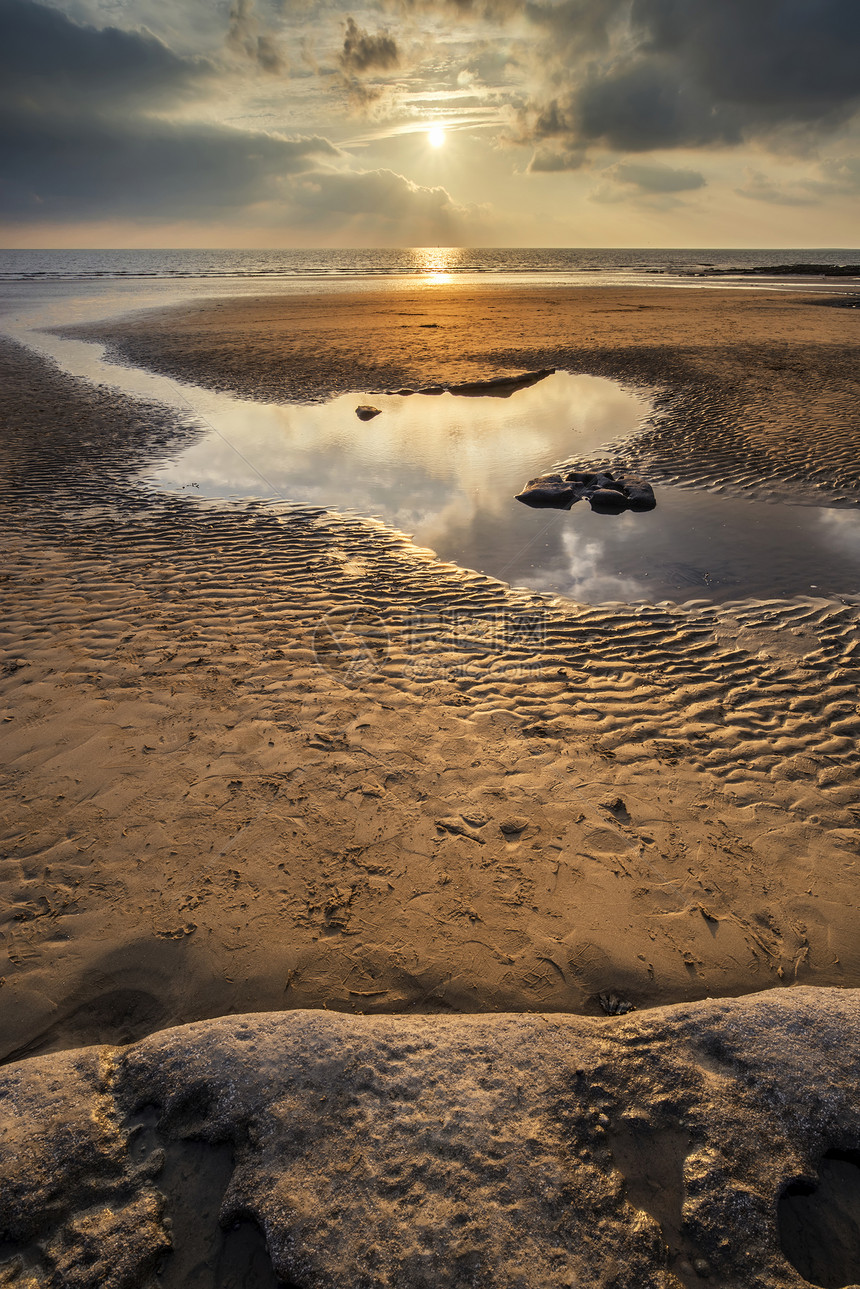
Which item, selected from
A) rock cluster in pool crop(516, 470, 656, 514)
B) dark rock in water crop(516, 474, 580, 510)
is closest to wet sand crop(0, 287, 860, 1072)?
dark rock in water crop(516, 474, 580, 510)

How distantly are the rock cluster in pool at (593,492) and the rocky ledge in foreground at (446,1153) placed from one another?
7607 millimetres

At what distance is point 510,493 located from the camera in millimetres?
9797

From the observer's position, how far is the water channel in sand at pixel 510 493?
24.1ft

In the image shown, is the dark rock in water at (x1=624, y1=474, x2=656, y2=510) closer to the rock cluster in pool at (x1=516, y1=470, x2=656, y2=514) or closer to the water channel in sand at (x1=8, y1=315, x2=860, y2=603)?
the rock cluster in pool at (x1=516, y1=470, x2=656, y2=514)

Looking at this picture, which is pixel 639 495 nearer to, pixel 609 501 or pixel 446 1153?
pixel 609 501

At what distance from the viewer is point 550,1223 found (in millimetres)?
2117

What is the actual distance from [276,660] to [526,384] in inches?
566

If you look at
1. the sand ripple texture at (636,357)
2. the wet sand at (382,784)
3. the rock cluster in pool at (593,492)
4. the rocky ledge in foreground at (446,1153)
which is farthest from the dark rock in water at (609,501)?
the rocky ledge in foreground at (446,1153)

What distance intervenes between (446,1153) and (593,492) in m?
8.80

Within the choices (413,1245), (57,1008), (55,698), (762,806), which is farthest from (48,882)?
(762,806)

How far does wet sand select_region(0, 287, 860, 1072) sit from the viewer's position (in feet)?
10.6
